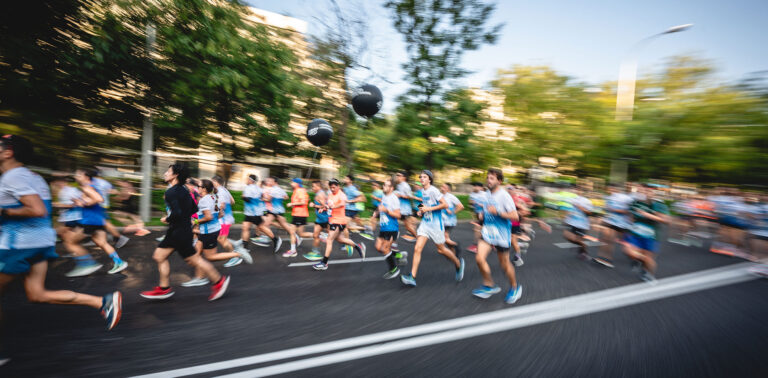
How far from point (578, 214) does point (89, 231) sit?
9936 millimetres

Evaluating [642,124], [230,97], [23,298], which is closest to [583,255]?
[23,298]

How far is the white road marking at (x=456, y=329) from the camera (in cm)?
330

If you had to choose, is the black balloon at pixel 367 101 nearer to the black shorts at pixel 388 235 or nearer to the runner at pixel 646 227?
the black shorts at pixel 388 235

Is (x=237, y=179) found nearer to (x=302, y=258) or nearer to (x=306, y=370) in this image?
(x=302, y=258)

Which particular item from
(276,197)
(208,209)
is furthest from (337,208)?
(208,209)

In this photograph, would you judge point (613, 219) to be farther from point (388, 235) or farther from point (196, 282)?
point (196, 282)

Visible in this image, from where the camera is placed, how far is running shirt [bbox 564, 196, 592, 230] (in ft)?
27.5

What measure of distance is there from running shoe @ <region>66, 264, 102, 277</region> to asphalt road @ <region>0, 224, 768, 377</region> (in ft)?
0.55

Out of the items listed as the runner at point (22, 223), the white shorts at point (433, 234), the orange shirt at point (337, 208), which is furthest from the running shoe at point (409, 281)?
the runner at point (22, 223)

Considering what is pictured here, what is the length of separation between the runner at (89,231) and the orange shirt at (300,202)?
332 centimetres

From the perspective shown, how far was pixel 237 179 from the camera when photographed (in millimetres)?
26750

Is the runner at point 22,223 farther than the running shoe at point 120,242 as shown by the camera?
No

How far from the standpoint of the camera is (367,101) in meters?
9.59

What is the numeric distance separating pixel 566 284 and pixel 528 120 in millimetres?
20644
